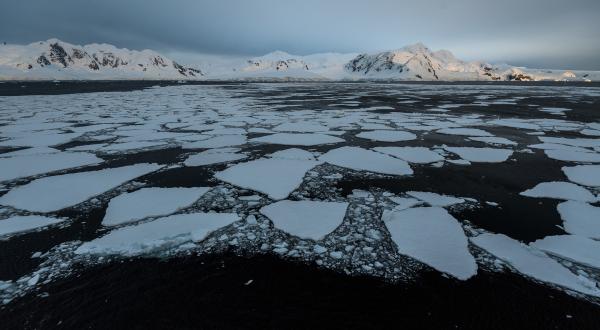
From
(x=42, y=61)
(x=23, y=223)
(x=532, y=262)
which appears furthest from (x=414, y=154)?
(x=42, y=61)

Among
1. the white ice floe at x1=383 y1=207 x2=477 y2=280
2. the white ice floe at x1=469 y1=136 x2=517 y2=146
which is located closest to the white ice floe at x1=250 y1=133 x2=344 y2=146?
the white ice floe at x1=469 y1=136 x2=517 y2=146

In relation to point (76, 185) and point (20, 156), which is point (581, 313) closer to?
point (76, 185)

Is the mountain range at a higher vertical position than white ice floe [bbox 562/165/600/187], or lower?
higher

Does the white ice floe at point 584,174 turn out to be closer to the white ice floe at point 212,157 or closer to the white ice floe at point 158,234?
the white ice floe at point 158,234

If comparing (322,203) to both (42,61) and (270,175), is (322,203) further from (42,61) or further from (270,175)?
(42,61)

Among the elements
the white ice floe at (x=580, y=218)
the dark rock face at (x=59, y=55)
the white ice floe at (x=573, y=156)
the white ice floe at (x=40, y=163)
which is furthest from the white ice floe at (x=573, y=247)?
the dark rock face at (x=59, y=55)

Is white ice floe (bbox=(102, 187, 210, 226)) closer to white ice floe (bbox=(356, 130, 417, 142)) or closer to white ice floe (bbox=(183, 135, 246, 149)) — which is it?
white ice floe (bbox=(183, 135, 246, 149))

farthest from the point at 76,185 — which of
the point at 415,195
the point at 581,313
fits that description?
the point at 581,313
